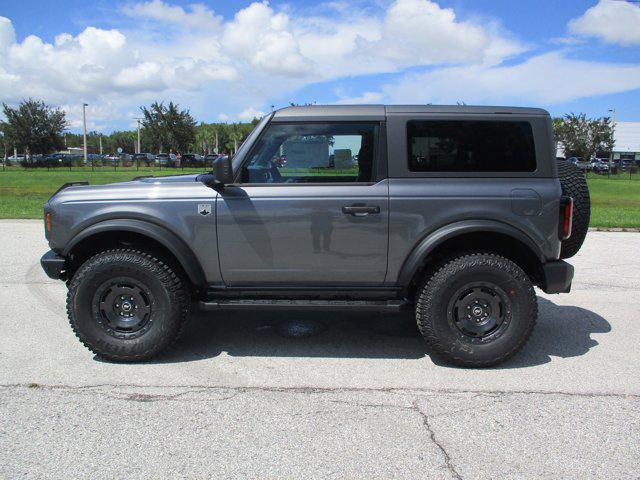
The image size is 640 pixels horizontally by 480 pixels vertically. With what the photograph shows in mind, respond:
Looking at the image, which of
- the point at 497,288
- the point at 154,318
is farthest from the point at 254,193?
the point at 497,288

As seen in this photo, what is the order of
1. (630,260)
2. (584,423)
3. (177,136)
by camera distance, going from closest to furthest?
(584,423) → (630,260) → (177,136)

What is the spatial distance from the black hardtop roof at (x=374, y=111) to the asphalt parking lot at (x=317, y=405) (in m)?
1.89

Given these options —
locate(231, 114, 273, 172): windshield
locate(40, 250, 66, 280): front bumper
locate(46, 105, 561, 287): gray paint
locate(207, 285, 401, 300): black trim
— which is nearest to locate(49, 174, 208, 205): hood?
locate(46, 105, 561, 287): gray paint

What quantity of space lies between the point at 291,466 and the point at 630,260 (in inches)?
287

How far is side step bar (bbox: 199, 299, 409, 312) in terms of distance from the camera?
3.97 metres

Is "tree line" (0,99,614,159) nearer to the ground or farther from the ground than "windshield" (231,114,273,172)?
farther from the ground

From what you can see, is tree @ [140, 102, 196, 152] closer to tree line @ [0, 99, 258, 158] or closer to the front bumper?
tree line @ [0, 99, 258, 158]

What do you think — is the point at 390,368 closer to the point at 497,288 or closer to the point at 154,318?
the point at 497,288

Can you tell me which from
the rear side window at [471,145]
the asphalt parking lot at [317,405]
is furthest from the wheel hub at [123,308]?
the rear side window at [471,145]

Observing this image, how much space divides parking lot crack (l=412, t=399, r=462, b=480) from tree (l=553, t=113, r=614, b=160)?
185 ft

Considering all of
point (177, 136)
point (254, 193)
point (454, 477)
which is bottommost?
point (454, 477)

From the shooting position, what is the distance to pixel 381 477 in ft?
8.57

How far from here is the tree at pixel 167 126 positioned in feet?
170

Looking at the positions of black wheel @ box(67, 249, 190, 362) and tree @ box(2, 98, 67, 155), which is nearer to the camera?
black wheel @ box(67, 249, 190, 362)
